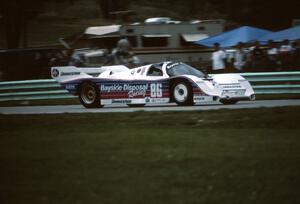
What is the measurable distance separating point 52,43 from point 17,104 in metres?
28.8

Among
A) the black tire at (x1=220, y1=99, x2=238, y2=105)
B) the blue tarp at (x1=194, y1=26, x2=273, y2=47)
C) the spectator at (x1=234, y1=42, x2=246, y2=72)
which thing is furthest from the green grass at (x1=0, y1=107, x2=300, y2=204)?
the blue tarp at (x1=194, y1=26, x2=273, y2=47)

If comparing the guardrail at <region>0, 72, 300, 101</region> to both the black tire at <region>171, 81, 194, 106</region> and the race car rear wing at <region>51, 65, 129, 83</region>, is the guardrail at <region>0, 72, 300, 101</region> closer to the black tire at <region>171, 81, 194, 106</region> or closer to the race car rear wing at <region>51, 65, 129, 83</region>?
the race car rear wing at <region>51, 65, 129, 83</region>

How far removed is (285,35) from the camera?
114ft

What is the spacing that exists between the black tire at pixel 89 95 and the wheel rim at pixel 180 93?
7.96 feet

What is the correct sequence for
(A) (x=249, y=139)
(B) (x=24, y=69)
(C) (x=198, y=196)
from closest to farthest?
(C) (x=198, y=196), (A) (x=249, y=139), (B) (x=24, y=69)

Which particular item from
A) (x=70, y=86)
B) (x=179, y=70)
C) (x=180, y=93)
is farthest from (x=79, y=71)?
(x=180, y=93)

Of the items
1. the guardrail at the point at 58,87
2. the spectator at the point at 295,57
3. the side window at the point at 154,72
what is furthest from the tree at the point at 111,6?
the side window at the point at 154,72

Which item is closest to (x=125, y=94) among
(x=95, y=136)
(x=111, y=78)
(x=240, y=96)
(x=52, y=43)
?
(x=111, y=78)

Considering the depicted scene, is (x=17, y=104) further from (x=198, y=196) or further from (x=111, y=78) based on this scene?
(x=198, y=196)

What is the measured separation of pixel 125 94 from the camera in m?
19.7

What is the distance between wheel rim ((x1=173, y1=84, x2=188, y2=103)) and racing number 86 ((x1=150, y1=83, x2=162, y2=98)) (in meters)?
0.37

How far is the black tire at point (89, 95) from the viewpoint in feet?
67.1

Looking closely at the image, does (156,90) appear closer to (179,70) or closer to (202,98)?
(179,70)

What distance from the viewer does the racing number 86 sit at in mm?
19078
